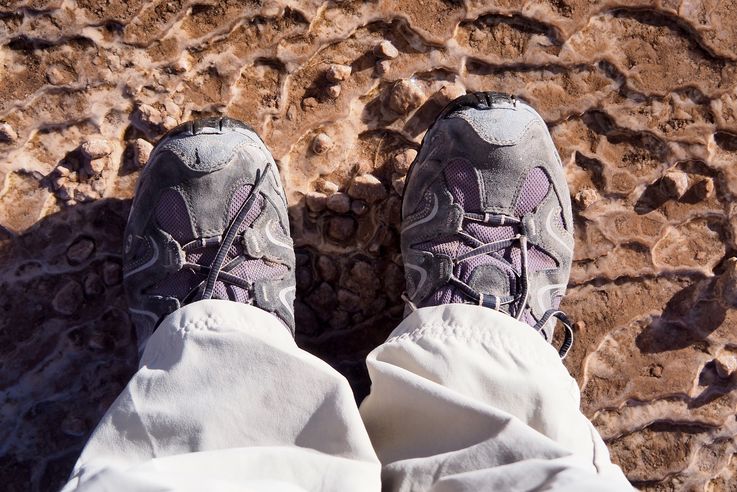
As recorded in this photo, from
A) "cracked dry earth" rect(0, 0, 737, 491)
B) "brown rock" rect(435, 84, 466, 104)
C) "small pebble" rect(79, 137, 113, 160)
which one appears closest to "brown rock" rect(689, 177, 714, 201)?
"cracked dry earth" rect(0, 0, 737, 491)

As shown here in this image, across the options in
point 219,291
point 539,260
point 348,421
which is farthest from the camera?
point 539,260

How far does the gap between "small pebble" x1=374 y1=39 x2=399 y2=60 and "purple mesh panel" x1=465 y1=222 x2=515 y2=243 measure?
1.47 feet

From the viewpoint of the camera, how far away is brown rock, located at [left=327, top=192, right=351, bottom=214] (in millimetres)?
1639

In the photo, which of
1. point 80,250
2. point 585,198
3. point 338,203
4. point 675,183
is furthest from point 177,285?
point 675,183

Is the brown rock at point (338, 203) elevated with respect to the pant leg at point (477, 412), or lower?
elevated

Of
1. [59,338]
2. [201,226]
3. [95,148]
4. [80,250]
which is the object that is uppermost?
[95,148]

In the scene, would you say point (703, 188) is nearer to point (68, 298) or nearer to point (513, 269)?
point (513, 269)

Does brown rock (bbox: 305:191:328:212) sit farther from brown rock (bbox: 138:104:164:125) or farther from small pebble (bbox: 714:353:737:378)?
small pebble (bbox: 714:353:737:378)

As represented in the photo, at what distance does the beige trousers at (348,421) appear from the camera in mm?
1072

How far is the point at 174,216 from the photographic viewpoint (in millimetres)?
1509

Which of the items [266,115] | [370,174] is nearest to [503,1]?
[370,174]

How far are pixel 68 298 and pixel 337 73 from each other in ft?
2.59

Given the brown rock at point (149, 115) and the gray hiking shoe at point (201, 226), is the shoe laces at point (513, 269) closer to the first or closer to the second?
the gray hiking shoe at point (201, 226)

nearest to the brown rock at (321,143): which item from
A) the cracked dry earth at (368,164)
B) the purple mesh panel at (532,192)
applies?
the cracked dry earth at (368,164)
